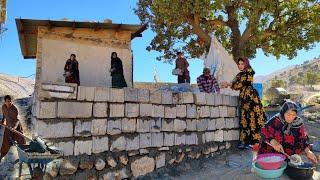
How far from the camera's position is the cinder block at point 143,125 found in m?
6.45

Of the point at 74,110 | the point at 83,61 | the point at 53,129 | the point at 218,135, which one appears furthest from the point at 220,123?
the point at 83,61

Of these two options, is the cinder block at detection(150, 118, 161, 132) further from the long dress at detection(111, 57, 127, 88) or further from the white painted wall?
the white painted wall

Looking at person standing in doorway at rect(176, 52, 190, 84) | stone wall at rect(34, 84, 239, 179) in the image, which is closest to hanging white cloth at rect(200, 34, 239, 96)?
person standing in doorway at rect(176, 52, 190, 84)

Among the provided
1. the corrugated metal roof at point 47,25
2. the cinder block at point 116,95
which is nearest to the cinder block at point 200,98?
the cinder block at point 116,95

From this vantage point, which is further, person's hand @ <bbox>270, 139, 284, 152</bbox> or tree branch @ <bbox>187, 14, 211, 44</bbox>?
tree branch @ <bbox>187, 14, 211, 44</bbox>

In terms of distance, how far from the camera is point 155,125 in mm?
6699

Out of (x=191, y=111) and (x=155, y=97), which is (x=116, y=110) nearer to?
(x=155, y=97)

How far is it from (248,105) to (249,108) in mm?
61

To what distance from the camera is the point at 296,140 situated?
5.39 metres

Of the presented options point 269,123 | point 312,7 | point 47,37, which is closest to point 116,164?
point 269,123

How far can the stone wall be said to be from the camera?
5590mm

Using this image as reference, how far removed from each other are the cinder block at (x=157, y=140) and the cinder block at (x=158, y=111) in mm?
316

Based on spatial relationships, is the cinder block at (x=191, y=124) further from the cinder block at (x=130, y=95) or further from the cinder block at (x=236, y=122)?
the cinder block at (x=130, y=95)

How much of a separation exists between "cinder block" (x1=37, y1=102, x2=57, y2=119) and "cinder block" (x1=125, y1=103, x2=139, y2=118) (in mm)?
1189
